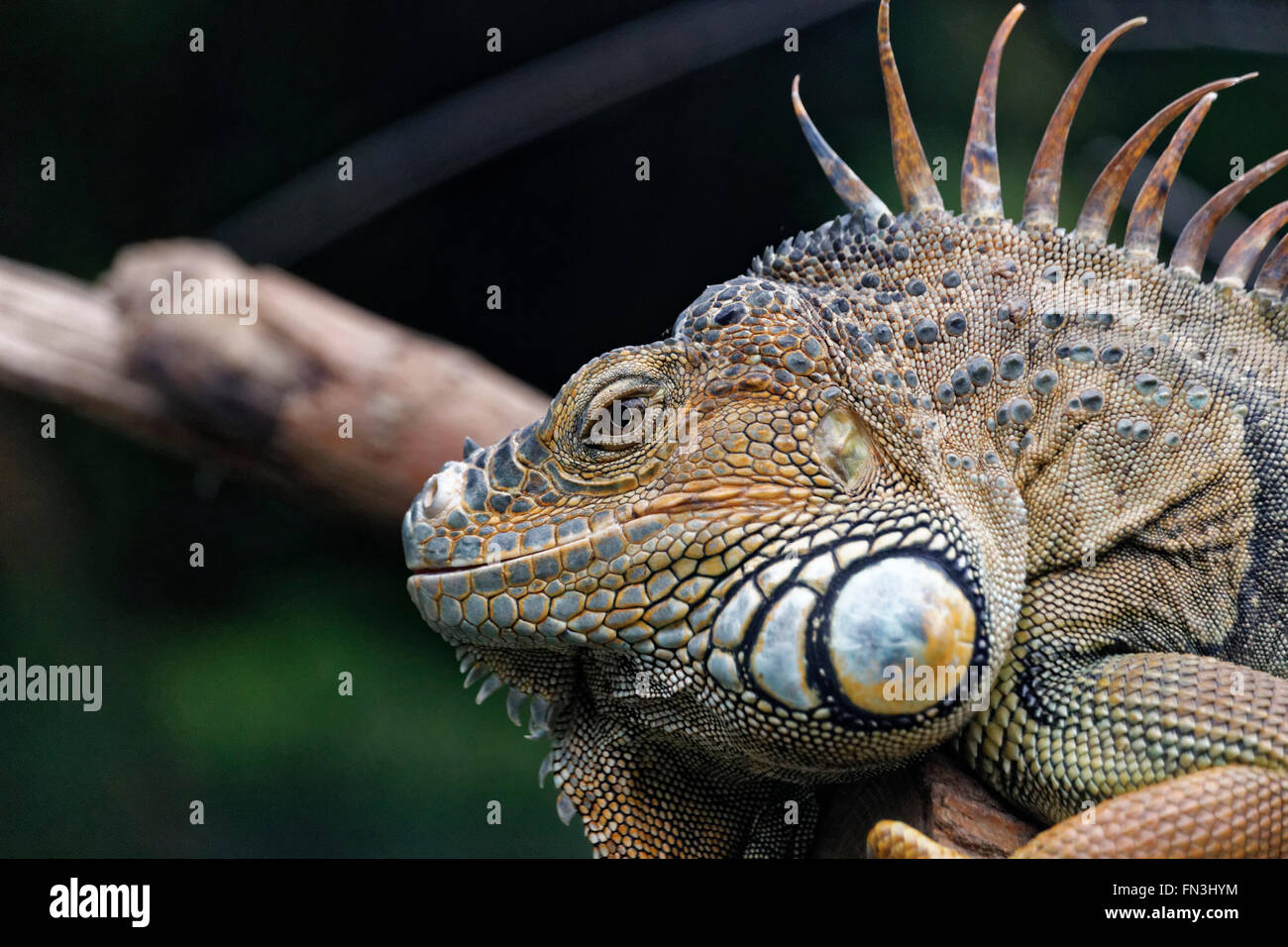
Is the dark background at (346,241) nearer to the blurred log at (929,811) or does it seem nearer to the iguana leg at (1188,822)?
the blurred log at (929,811)

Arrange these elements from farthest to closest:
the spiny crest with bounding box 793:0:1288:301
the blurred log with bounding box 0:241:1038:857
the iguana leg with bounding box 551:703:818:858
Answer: the blurred log with bounding box 0:241:1038:857
the spiny crest with bounding box 793:0:1288:301
the iguana leg with bounding box 551:703:818:858

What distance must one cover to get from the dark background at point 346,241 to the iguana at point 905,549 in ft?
10.6

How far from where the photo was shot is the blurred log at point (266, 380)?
475 centimetres

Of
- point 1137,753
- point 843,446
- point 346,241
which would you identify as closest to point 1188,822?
point 1137,753

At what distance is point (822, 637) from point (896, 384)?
23.4 inches

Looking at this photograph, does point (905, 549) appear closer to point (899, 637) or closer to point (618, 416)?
point (899, 637)

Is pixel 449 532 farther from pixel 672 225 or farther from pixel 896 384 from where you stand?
pixel 672 225

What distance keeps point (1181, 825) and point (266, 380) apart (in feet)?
13.2

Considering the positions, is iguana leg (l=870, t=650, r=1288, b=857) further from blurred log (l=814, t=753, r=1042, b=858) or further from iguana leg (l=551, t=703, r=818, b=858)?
iguana leg (l=551, t=703, r=818, b=858)

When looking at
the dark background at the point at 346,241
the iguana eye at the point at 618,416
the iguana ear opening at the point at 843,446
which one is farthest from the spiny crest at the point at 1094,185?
the dark background at the point at 346,241

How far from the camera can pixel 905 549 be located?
2217mm

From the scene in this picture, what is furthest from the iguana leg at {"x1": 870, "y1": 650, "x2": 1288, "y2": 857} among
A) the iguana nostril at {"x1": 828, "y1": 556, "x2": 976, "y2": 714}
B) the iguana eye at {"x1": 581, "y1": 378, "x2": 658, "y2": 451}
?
the iguana eye at {"x1": 581, "y1": 378, "x2": 658, "y2": 451}

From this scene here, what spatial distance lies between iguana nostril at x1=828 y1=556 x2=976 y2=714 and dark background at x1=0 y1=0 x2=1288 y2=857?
386 centimetres

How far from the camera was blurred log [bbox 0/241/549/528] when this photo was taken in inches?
187
